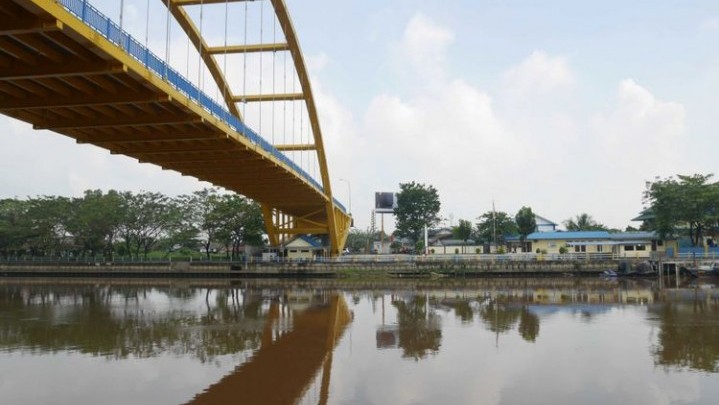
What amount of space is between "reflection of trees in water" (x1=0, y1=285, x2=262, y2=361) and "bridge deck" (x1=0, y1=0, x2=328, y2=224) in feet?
23.2

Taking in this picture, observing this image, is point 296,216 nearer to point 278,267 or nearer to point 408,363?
point 278,267

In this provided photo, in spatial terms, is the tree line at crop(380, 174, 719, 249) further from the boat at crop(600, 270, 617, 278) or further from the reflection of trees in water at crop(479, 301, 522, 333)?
the reflection of trees in water at crop(479, 301, 522, 333)

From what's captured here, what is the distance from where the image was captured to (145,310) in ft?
82.3

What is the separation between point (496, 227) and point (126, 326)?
55.1 m

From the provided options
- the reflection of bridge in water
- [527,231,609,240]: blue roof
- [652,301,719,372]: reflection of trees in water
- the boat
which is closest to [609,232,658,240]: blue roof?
[527,231,609,240]: blue roof

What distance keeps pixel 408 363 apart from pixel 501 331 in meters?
5.78

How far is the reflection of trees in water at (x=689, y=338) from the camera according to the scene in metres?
13.0

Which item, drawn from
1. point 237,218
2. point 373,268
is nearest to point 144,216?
point 237,218

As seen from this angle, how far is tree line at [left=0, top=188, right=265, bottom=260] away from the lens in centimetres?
5894

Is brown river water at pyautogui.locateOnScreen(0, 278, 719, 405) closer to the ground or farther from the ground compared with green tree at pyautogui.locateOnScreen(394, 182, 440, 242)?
closer to the ground

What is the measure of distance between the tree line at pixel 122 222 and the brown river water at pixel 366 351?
102 feet

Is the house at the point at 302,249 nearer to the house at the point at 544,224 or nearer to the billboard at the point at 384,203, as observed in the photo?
the billboard at the point at 384,203

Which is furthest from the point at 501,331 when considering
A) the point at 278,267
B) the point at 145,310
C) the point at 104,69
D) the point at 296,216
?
the point at 296,216

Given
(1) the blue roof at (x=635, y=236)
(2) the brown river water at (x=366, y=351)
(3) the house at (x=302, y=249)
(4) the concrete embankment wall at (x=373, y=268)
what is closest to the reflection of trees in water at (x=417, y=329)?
(2) the brown river water at (x=366, y=351)
